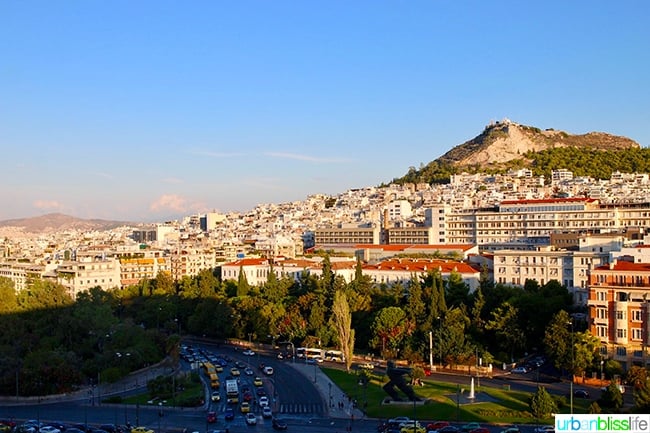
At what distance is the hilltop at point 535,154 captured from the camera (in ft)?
463

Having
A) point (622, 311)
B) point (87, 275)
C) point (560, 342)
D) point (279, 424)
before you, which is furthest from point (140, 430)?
point (87, 275)

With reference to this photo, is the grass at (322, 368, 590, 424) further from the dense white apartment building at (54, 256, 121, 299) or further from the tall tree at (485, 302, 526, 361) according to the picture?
the dense white apartment building at (54, 256, 121, 299)

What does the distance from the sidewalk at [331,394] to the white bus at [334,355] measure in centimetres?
224

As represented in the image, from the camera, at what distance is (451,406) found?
34125 millimetres

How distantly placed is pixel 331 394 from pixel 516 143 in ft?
456

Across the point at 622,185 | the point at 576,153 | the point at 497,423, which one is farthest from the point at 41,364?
the point at 576,153

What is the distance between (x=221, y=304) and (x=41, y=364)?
63.9 ft

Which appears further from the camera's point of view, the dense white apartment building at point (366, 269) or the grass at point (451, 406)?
the dense white apartment building at point (366, 269)

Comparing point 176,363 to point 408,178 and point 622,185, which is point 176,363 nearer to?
point 622,185

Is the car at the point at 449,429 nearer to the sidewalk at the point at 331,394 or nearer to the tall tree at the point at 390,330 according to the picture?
the sidewalk at the point at 331,394

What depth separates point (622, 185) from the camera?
110 m

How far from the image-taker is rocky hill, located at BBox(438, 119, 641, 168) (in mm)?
166125

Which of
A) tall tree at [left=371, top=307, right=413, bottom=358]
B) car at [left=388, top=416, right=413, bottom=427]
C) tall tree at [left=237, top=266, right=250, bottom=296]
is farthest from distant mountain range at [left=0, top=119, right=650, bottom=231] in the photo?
car at [left=388, top=416, right=413, bottom=427]

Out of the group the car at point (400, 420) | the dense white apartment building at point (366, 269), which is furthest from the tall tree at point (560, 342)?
the dense white apartment building at point (366, 269)
